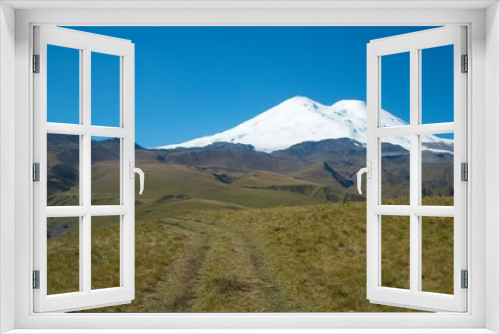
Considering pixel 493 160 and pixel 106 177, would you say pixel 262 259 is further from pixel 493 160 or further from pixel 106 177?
pixel 493 160

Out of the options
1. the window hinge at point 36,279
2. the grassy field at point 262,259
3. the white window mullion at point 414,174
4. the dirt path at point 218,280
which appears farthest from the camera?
the dirt path at point 218,280

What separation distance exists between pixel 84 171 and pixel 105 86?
2.63m

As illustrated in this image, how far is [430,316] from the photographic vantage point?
2.36 meters

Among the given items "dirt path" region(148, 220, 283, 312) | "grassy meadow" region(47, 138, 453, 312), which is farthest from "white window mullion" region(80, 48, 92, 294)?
"dirt path" region(148, 220, 283, 312)

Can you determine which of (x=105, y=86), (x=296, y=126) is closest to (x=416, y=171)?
(x=105, y=86)

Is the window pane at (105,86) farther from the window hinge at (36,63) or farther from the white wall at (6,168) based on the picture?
the white wall at (6,168)

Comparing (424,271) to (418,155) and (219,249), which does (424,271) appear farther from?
(219,249)

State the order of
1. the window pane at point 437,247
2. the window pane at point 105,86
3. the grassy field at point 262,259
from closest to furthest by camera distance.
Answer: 1. the window pane at point 105,86
2. the window pane at point 437,247
3. the grassy field at point 262,259

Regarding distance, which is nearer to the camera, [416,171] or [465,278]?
[465,278]

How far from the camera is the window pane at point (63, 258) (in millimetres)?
2727

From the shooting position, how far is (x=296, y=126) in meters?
12.2

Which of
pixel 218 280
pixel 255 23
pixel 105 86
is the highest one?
pixel 105 86

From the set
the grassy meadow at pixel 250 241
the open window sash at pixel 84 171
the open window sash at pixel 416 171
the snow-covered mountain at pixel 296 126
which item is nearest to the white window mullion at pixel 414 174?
the open window sash at pixel 416 171

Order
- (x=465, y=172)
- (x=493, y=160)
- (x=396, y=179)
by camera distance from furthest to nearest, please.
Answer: (x=396, y=179)
(x=465, y=172)
(x=493, y=160)
